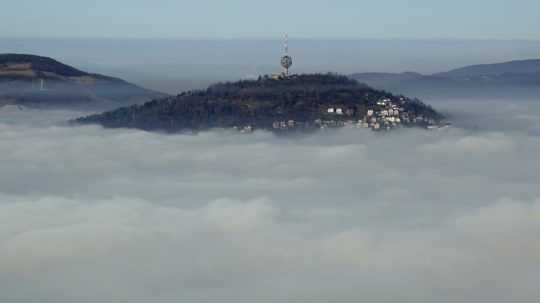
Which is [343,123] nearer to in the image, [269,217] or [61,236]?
[269,217]

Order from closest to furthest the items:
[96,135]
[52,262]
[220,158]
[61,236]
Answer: [52,262] < [61,236] < [220,158] < [96,135]

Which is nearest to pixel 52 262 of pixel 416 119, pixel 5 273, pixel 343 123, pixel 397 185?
pixel 5 273

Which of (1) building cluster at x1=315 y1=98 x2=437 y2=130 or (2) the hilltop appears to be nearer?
(1) building cluster at x1=315 y1=98 x2=437 y2=130

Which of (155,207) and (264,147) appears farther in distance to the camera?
(264,147)

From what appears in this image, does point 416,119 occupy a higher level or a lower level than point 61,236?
higher

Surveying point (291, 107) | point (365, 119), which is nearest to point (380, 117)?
point (365, 119)

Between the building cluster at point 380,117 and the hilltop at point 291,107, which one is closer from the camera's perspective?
the building cluster at point 380,117

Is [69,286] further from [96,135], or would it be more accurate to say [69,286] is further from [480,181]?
[96,135]

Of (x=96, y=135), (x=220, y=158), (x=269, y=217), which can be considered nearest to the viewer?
(x=269, y=217)
